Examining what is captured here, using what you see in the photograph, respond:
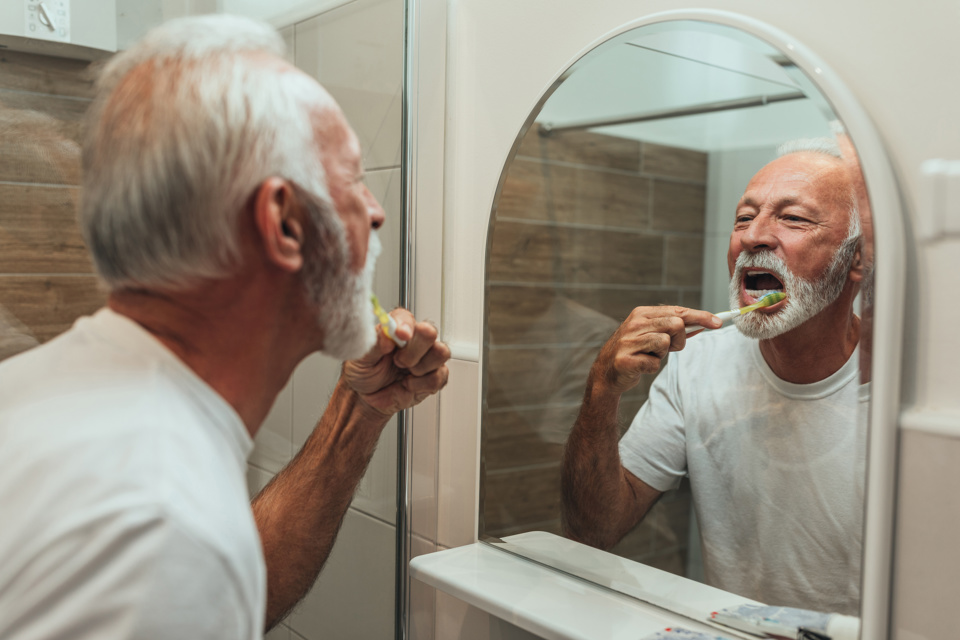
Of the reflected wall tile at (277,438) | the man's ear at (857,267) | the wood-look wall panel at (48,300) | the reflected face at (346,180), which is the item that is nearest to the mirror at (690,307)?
the man's ear at (857,267)

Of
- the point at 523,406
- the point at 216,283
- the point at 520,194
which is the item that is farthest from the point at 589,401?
the point at 216,283

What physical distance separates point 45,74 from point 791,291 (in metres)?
0.83

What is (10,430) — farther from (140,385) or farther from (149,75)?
(149,75)

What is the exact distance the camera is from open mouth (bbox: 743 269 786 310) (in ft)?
2.68

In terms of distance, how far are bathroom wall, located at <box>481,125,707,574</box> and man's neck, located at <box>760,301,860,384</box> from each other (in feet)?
0.81

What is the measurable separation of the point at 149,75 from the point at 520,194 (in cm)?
58

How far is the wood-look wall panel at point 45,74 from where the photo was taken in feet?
2.72

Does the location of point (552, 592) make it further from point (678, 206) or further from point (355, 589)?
point (678, 206)

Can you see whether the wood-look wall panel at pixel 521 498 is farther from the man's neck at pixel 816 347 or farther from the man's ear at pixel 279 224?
the man's ear at pixel 279 224

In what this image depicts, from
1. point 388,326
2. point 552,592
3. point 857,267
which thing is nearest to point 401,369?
point 388,326

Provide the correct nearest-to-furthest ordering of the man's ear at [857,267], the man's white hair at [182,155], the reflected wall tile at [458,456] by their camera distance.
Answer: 1. the man's white hair at [182,155]
2. the man's ear at [857,267]
3. the reflected wall tile at [458,456]

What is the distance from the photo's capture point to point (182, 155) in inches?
22.3

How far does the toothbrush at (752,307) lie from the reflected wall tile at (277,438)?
1.87ft

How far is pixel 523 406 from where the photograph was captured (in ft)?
3.62
